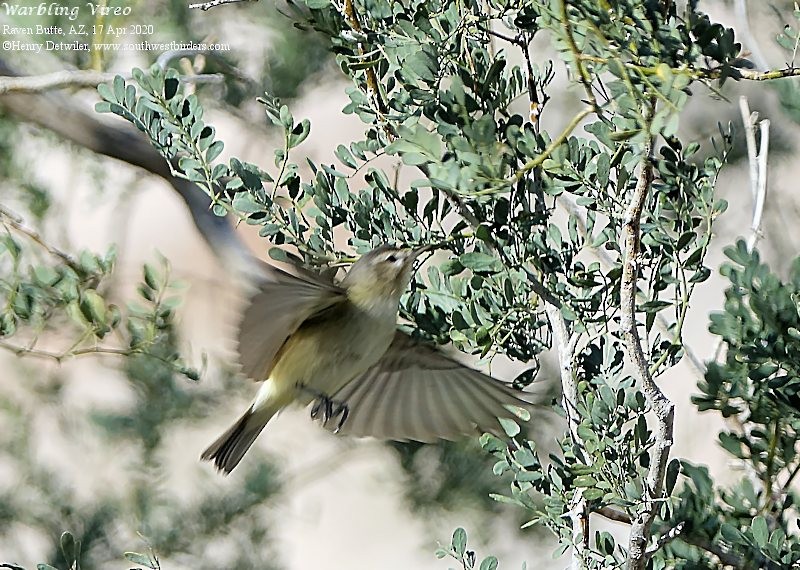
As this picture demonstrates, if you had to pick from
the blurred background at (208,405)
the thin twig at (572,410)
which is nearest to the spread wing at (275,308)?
the thin twig at (572,410)

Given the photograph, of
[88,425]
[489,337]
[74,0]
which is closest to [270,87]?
[74,0]

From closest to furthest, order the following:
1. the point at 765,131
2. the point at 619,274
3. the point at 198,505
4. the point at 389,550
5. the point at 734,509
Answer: the point at 619,274 → the point at 734,509 → the point at 765,131 → the point at 198,505 → the point at 389,550


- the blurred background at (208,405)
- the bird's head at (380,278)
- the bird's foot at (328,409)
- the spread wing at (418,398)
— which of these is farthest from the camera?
the blurred background at (208,405)

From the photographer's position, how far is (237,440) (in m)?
1.33

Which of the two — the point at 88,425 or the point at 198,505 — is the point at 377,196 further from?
the point at 88,425

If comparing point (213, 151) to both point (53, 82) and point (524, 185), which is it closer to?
point (524, 185)

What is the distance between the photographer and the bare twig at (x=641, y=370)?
1.86 feet

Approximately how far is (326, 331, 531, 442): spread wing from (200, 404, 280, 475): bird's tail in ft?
0.50

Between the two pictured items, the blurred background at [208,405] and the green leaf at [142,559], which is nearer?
the green leaf at [142,559]

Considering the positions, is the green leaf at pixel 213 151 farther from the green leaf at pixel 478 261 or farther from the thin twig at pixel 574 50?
the thin twig at pixel 574 50

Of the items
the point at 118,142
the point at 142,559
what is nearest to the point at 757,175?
the point at 142,559

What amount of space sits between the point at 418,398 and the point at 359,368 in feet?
0.23

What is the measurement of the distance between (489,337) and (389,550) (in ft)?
7.52

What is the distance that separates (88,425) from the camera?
2.12m
